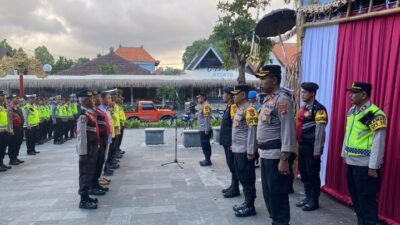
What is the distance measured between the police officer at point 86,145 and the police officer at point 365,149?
11.9 feet

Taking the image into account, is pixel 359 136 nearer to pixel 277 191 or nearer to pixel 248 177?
pixel 277 191

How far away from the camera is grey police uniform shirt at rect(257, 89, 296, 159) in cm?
374

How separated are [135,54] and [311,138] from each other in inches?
1962

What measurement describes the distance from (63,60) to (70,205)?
130ft

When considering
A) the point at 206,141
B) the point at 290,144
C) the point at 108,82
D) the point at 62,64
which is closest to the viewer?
the point at 290,144

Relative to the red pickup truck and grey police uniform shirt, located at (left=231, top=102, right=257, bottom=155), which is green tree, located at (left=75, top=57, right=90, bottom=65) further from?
grey police uniform shirt, located at (left=231, top=102, right=257, bottom=155)

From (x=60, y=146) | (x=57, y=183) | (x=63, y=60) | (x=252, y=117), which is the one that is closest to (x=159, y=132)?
(x=60, y=146)

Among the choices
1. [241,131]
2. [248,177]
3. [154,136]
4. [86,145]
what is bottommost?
[154,136]

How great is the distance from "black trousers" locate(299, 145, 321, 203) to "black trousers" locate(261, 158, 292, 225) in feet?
4.01

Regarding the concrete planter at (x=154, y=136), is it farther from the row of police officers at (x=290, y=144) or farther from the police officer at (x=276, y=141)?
the police officer at (x=276, y=141)

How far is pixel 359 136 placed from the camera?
13.2ft

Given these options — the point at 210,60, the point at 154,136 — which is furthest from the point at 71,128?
the point at 210,60

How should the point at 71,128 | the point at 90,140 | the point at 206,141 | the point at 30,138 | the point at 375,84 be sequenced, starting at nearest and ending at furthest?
the point at 375,84, the point at 90,140, the point at 206,141, the point at 30,138, the point at 71,128

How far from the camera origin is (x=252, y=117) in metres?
4.66
